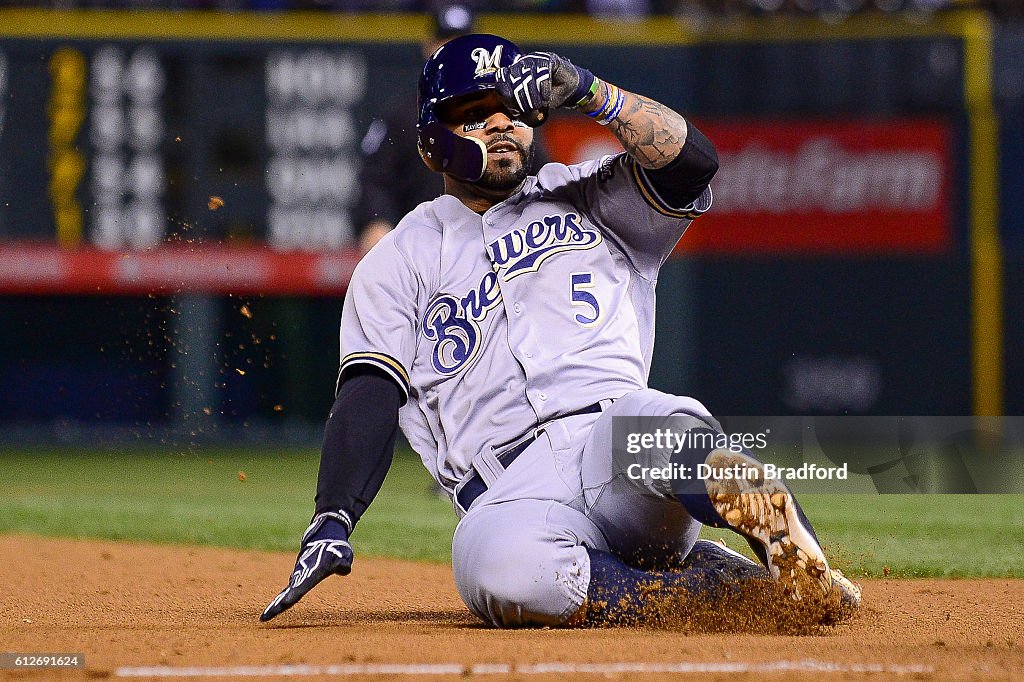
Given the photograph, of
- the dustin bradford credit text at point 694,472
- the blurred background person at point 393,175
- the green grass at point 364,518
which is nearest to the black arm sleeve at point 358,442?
the dustin bradford credit text at point 694,472

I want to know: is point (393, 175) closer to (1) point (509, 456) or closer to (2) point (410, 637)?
(1) point (509, 456)

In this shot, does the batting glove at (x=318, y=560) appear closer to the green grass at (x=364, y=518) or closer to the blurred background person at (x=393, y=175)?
the green grass at (x=364, y=518)

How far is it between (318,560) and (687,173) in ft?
3.38

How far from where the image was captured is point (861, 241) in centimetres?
922

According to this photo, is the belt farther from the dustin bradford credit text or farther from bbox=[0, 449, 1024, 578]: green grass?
bbox=[0, 449, 1024, 578]: green grass

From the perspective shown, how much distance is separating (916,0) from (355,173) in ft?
13.5

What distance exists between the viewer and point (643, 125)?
8.73 feet

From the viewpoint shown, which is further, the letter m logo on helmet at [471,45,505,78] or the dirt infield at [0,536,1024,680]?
the letter m logo on helmet at [471,45,505,78]

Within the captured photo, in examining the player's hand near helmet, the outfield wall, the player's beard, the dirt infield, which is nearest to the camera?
the dirt infield

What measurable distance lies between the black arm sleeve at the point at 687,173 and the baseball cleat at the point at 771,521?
0.65 m

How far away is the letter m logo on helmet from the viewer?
2666 mm

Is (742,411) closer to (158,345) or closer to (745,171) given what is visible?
(745,171)

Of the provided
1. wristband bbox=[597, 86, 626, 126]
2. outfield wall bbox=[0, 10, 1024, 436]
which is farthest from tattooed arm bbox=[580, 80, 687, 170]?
outfield wall bbox=[0, 10, 1024, 436]

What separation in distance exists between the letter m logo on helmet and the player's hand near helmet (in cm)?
4
